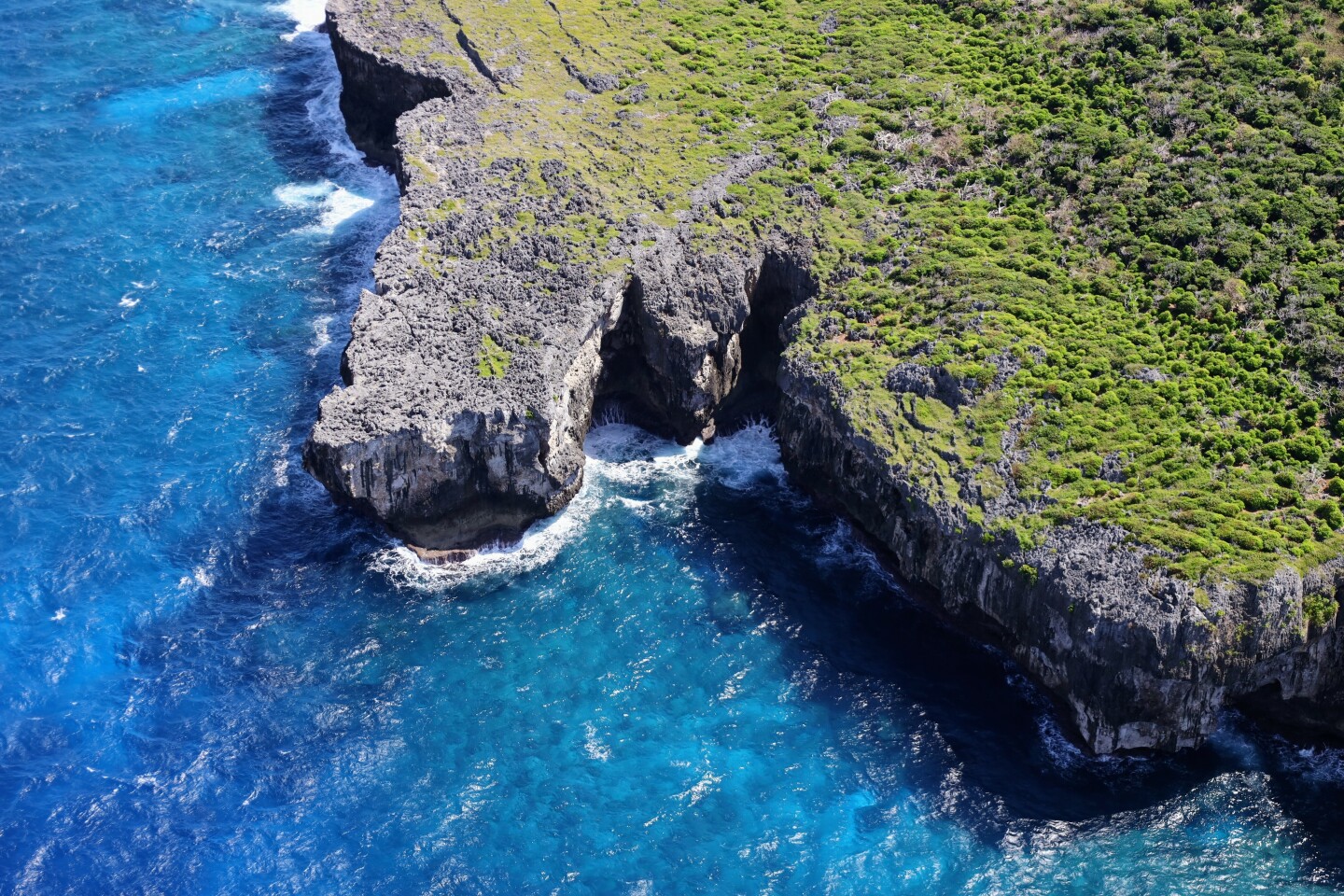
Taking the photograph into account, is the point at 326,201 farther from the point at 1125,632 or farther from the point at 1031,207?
the point at 1125,632

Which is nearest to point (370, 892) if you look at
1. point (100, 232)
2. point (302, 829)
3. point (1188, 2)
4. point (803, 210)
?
point (302, 829)

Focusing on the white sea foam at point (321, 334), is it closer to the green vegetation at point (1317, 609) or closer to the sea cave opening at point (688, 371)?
the sea cave opening at point (688, 371)

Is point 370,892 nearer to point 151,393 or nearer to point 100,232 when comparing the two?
point 151,393

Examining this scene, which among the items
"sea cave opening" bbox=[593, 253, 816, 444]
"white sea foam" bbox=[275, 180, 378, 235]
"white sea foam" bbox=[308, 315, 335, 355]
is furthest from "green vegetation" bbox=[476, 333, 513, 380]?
"white sea foam" bbox=[275, 180, 378, 235]

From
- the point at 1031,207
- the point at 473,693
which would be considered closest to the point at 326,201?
the point at 473,693

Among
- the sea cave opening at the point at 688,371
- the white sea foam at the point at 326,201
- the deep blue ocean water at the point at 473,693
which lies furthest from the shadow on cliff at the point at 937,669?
the white sea foam at the point at 326,201

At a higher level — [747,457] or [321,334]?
[321,334]
